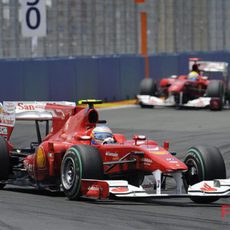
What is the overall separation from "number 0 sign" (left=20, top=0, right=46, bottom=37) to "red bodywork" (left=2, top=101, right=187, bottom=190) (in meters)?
12.9

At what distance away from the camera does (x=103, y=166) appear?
→ 10641mm

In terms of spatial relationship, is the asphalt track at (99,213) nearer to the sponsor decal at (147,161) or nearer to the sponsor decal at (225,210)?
the sponsor decal at (225,210)

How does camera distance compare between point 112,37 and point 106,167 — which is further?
point 112,37

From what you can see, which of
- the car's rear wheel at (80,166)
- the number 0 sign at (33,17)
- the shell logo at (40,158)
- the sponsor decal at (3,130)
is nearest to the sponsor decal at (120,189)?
the car's rear wheel at (80,166)

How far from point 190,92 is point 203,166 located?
16.9 metres

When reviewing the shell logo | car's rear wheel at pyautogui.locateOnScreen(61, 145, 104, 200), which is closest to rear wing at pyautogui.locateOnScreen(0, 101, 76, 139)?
the shell logo

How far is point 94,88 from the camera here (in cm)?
2806

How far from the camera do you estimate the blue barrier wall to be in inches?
961

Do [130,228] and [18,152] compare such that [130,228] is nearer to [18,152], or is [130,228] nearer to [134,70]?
[18,152]

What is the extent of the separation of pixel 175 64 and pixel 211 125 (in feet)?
38.1

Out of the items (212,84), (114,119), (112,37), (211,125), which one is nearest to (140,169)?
(211,125)

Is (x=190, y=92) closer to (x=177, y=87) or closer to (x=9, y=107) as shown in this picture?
(x=177, y=87)

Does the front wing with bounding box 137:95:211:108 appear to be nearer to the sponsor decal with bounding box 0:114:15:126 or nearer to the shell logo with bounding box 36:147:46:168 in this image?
the sponsor decal with bounding box 0:114:15:126

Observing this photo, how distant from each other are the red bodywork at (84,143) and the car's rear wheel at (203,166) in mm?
305
